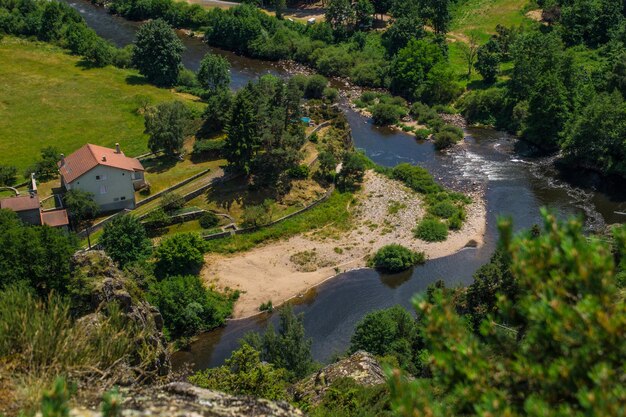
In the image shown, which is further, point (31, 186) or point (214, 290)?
point (31, 186)

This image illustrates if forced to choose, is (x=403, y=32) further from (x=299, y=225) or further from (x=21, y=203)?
(x=21, y=203)

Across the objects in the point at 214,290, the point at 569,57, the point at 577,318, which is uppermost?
the point at 577,318

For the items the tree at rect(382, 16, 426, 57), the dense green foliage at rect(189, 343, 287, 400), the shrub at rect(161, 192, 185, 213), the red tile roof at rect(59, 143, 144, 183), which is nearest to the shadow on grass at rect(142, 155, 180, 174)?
the red tile roof at rect(59, 143, 144, 183)

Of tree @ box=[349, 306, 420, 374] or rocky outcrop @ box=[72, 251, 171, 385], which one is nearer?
rocky outcrop @ box=[72, 251, 171, 385]

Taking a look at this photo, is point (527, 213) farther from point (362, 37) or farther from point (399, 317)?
point (362, 37)

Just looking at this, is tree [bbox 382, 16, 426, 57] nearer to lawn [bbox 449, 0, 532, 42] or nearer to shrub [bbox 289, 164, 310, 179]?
lawn [bbox 449, 0, 532, 42]

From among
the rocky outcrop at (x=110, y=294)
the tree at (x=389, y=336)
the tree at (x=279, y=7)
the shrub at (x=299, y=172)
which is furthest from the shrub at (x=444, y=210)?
the tree at (x=279, y=7)

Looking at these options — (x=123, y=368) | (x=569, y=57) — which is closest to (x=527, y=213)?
(x=569, y=57)
